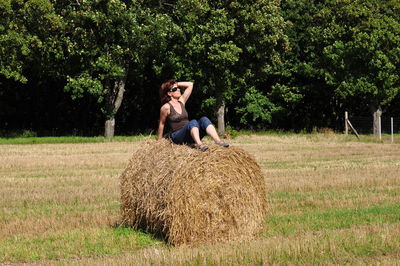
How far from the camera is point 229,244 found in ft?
32.0

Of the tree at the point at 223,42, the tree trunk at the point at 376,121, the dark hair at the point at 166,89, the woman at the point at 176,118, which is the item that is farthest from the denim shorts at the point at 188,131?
the tree trunk at the point at 376,121

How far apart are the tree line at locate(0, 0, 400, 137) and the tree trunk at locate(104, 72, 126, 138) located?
0.06 m

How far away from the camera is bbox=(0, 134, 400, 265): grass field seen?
8.53 metres

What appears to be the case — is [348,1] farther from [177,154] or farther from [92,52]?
[177,154]

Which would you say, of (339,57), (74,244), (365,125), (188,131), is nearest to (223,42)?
(339,57)

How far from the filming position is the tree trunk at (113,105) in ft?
133

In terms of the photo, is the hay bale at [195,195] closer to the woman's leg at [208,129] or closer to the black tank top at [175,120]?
the woman's leg at [208,129]

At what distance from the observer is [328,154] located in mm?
26219

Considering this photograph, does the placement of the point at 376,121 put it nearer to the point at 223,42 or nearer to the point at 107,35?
the point at 223,42

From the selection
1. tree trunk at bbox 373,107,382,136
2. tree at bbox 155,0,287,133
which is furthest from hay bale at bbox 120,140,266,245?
tree trunk at bbox 373,107,382,136

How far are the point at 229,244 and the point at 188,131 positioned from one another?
2100mm

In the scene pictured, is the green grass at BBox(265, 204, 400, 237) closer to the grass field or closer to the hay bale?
the grass field

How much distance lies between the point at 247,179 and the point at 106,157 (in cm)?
1498

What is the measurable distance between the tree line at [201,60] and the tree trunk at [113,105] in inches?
2.5
